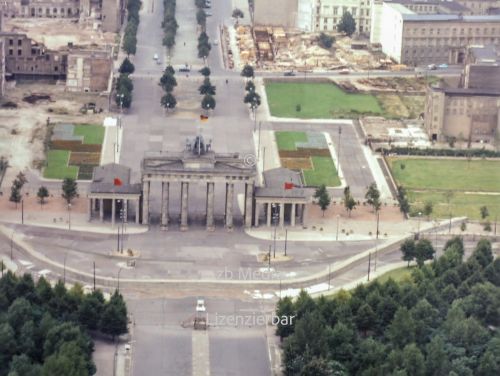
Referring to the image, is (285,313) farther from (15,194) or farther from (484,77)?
(484,77)

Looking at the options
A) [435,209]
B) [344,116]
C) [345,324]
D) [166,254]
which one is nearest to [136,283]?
[166,254]

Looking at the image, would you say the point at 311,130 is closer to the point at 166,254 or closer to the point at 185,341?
the point at 166,254

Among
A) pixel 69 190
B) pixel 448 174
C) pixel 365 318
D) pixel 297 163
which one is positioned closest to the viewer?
pixel 365 318

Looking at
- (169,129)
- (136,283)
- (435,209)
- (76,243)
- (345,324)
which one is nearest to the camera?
(345,324)

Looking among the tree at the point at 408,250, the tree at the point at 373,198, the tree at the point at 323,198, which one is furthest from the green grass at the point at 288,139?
the tree at the point at 408,250

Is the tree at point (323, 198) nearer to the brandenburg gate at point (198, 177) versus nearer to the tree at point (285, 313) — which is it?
the brandenburg gate at point (198, 177)

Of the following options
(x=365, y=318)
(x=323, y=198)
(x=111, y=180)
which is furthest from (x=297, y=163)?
(x=365, y=318)
